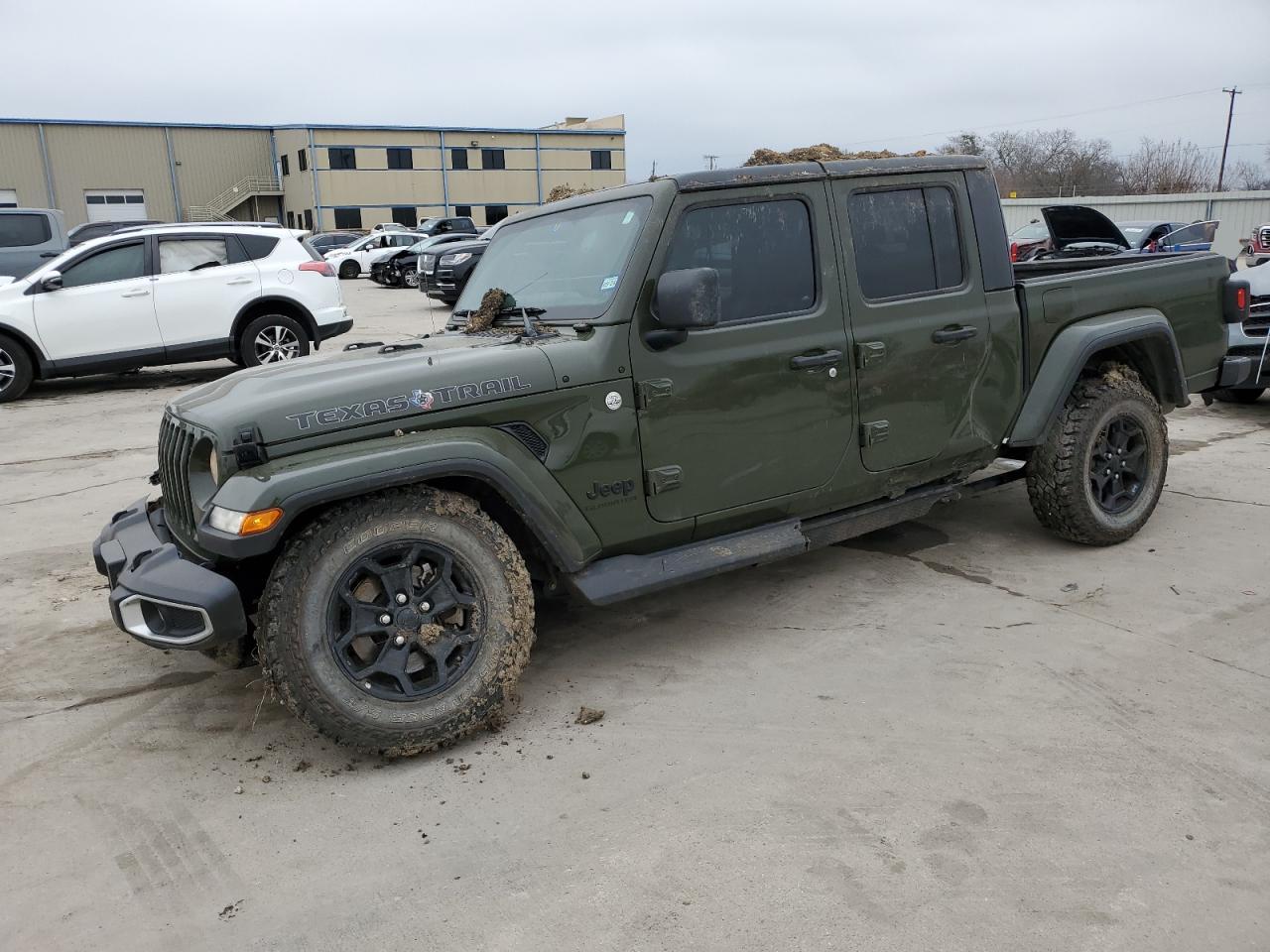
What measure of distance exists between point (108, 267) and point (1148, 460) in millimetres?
10066

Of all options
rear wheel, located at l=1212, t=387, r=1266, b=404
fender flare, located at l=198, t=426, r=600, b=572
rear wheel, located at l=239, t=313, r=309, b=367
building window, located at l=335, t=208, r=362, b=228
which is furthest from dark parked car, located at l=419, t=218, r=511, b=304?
building window, located at l=335, t=208, r=362, b=228

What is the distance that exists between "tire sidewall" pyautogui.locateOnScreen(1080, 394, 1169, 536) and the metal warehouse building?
43.9 m

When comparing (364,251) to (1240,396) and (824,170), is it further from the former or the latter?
(824,170)

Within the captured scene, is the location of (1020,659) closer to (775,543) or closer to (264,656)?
(775,543)

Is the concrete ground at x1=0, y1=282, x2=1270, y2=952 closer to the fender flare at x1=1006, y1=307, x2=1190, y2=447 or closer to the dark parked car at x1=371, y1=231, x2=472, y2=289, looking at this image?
the fender flare at x1=1006, y1=307, x2=1190, y2=447

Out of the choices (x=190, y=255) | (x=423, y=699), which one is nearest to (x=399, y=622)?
(x=423, y=699)

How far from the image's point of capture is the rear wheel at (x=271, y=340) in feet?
36.2

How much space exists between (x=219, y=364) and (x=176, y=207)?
45342mm

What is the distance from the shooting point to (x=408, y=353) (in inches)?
152

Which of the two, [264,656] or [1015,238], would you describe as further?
[1015,238]

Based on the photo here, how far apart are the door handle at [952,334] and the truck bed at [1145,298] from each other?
41cm

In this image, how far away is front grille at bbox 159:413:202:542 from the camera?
11.1ft

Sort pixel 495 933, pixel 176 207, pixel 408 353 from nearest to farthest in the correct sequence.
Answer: pixel 495 933
pixel 408 353
pixel 176 207

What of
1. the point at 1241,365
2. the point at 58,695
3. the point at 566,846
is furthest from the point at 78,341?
the point at 1241,365
